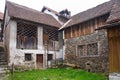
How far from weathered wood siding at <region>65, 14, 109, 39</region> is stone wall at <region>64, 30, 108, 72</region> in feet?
1.49

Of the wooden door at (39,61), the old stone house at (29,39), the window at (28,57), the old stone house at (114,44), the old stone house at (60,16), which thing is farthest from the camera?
the old stone house at (60,16)

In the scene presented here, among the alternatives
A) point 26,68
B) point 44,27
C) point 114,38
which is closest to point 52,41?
point 44,27

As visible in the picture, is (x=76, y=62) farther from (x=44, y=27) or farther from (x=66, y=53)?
(x=44, y=27)

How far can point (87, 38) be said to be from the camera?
1808 cm

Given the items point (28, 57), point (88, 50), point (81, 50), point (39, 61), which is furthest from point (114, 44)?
point (39, 61)

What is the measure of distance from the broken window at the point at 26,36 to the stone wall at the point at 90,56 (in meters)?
3.96

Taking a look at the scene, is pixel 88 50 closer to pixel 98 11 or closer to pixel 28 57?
pixel 98 11

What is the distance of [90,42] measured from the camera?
17719 mm

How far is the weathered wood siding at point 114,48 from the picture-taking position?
354 inches

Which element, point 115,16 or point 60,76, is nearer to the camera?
point 115,16

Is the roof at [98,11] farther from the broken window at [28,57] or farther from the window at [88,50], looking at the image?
the broken window at [28,57]

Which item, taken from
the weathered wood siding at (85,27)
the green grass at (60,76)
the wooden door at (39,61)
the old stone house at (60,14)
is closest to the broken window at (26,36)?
the wooden door at (39,61)

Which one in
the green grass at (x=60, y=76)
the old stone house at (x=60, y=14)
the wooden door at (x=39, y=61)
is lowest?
the green grass at (x=60, y=76)

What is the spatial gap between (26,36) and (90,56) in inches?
300
